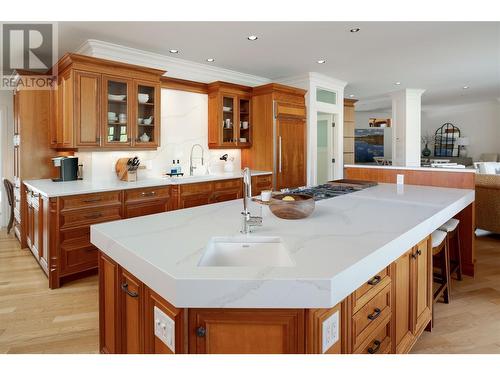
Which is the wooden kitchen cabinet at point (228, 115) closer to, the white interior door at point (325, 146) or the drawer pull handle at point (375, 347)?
the white interior door at point (325, 146)

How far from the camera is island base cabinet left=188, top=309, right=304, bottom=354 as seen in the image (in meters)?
1.16

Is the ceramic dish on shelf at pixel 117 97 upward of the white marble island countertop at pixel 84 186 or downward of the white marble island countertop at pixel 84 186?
upward

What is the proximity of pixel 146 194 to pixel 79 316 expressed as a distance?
1432 mm

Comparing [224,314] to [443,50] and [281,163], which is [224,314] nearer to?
[281,163]

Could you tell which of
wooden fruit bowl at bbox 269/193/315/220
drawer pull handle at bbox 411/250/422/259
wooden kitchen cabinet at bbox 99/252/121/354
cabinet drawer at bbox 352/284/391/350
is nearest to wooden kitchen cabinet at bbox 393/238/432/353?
drawer pull handle at bbox 411/250/422/259

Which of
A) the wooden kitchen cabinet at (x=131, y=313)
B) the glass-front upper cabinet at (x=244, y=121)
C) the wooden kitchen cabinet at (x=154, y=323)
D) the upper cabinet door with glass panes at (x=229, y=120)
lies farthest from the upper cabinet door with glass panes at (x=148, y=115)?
the wooden kitchen cabinet at (x=154, y=323)

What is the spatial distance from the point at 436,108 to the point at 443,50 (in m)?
7.14

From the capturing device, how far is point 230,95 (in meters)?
5.04

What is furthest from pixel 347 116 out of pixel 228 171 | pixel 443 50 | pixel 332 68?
pixel 228 171

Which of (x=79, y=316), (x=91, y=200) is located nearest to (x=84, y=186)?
(x=91, y=200)

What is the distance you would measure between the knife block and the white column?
5.89 metres

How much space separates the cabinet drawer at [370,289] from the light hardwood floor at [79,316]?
34.9 inches

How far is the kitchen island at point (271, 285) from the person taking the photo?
1.11 metres

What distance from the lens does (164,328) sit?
1250mm
